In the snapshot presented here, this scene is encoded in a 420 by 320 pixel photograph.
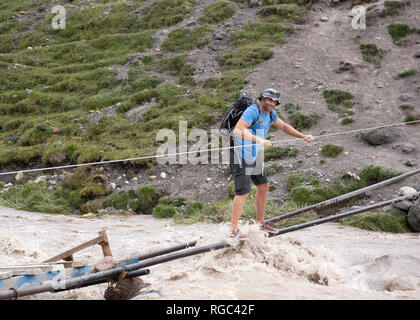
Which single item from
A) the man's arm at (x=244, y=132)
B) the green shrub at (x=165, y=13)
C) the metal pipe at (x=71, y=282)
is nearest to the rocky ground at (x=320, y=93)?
the green shrub at (x=165, y=13)

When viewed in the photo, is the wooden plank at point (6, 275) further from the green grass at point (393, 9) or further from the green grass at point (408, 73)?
the green grass at point (393, 9)

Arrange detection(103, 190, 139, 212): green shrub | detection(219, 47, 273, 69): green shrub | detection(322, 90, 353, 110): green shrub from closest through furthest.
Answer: detection(103, 190, 139, 212): green shrub, detection(322, 90, 353, 110): green shrub, detection(219, 47, 273, 69): green shrub

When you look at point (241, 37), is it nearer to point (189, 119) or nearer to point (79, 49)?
point (189, 119)

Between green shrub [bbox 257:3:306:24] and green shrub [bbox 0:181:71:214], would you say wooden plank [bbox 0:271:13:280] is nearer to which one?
green shrub [bbox 0:181:71:214]

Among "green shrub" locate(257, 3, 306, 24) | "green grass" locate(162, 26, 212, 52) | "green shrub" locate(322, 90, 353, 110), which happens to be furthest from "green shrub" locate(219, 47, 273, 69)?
"green shrub" locate(322, 90, 353, 110)

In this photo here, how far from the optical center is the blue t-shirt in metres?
5.62

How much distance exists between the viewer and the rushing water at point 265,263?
4.61 metres

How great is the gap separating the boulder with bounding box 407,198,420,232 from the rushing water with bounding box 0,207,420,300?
0.32 meters

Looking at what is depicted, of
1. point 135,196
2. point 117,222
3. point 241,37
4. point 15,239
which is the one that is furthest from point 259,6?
point 15,239

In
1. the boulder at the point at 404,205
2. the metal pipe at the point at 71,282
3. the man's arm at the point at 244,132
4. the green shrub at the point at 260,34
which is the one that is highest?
the man's arm at the point at 244,132

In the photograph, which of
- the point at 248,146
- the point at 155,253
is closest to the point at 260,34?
the point at 248,146

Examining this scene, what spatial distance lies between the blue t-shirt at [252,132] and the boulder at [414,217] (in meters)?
5.10

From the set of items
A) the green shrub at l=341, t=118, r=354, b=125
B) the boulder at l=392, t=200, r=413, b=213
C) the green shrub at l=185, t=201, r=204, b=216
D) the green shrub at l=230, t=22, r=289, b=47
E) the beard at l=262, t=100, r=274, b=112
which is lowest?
the green shrub at l=185, t=201, r=204, b=216

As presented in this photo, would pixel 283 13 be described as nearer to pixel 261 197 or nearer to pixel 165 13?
pixel 165 13
